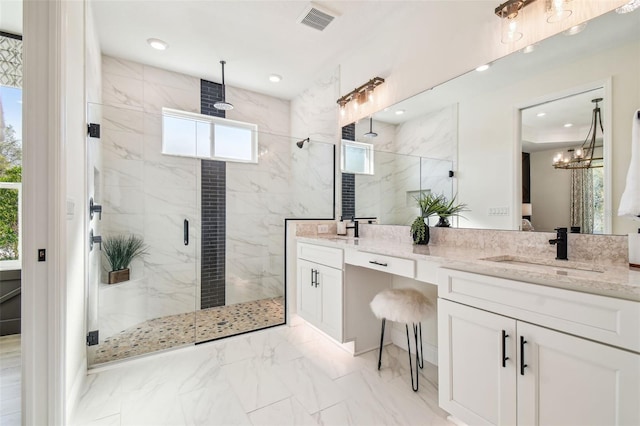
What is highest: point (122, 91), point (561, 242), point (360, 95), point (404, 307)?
point (122, 91)

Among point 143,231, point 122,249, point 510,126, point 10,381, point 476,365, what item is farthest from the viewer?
point 143,231

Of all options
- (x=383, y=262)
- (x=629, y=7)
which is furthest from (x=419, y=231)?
(x=629, y=7)

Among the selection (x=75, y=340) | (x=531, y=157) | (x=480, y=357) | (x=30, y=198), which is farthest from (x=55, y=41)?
(x=531, y=157)

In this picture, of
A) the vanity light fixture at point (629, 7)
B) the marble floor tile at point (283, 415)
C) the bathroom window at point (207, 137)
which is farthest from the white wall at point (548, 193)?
the bathroom window at point (207, 137)

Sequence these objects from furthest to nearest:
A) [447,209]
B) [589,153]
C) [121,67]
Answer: [121,67] < [447,209] < [589,153]

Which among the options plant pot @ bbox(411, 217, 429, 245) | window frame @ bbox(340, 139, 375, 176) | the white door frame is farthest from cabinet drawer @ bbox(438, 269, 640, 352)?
the white door frame

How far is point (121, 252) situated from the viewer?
262 centimetres

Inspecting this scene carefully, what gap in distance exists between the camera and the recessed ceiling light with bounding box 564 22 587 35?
1381 mm

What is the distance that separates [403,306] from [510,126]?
4.18 feet

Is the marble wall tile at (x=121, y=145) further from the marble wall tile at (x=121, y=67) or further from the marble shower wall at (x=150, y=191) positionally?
the marble wall tile at (x=121, y=67)

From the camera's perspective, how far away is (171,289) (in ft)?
9.51

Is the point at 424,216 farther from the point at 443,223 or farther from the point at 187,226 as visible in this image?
the point at 187,226

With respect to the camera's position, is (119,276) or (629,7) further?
(119,276)

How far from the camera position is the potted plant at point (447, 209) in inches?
77.2
